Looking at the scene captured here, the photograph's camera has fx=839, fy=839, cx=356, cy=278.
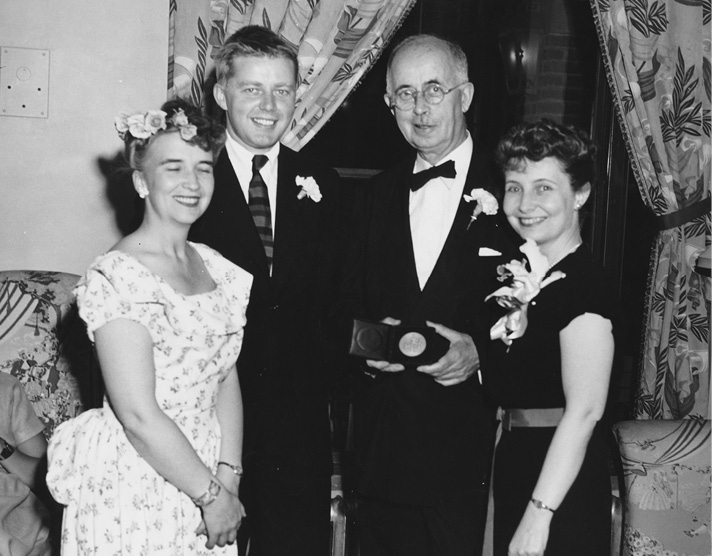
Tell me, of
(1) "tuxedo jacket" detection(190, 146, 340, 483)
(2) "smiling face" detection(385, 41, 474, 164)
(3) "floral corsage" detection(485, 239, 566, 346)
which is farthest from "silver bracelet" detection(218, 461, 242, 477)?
(2) "smiling face" detection(385, 41, 474, 164)

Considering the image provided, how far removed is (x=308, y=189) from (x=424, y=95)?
43 cm

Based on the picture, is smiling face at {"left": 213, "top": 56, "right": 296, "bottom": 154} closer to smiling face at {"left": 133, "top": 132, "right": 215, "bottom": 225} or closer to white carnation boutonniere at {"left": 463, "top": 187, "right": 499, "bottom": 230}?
smiling face at {"left": 133, "top": 132, "right": 215, "bottom": 225}

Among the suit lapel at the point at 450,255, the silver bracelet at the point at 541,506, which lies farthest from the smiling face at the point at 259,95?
the silver bracelet at the point at 541,506

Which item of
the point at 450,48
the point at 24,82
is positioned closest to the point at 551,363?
the point at 450,48

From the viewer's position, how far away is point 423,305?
2295 mm

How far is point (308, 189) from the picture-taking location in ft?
7.79

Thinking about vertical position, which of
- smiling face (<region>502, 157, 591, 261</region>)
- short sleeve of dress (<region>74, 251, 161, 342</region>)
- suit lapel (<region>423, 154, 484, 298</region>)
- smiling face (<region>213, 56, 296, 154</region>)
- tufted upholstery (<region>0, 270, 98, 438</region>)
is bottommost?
tufted upholstery (<region>0, 270, 98, 438</region>)

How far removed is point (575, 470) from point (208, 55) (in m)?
2.07

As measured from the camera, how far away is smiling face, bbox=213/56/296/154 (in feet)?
7.63

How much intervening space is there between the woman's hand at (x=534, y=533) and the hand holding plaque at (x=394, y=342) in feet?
1.65

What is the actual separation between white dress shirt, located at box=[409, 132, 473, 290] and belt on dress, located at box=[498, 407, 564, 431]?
0.50 metres

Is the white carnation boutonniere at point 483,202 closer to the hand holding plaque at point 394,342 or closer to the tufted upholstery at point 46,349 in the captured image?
the hand holding plaque at point 394,342

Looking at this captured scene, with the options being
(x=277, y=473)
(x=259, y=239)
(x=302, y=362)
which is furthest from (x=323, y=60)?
(x=277, y=473)

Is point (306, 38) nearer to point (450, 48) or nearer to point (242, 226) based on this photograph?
point (450, 48)
